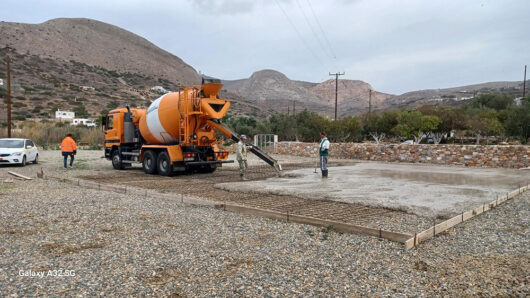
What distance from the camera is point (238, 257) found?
567 cm

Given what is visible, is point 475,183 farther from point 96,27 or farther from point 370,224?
point 96,27

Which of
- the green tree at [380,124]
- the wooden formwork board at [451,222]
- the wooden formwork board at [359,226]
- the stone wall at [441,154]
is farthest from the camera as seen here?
the green tree at [380,124]

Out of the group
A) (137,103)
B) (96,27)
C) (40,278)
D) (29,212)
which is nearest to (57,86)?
(137,103)

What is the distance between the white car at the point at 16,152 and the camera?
19.1 metres

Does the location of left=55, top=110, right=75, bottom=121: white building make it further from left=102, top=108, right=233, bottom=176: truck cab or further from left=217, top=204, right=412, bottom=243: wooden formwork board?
left=217, top=204, right=412, bottom=243: wooden formwork board

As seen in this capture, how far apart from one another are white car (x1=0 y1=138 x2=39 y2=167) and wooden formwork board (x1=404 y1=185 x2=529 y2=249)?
19.0 metres

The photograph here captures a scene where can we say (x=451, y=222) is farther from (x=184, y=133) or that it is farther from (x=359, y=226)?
(x=184, y=133)

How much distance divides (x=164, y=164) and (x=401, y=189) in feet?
29.5

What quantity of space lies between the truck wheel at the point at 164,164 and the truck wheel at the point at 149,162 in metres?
0.39

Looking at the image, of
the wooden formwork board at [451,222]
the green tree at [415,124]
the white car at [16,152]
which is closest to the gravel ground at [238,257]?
the wooden formwork board at [451,222]

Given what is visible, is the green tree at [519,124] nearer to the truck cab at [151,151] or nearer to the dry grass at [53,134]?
the truck cab at [151,151]

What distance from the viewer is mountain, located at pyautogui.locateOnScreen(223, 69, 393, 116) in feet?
406

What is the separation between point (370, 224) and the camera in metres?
7.48

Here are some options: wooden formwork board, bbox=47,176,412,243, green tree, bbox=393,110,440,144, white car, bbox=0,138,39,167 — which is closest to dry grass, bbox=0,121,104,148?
white car, bbox=0,138,39,167
